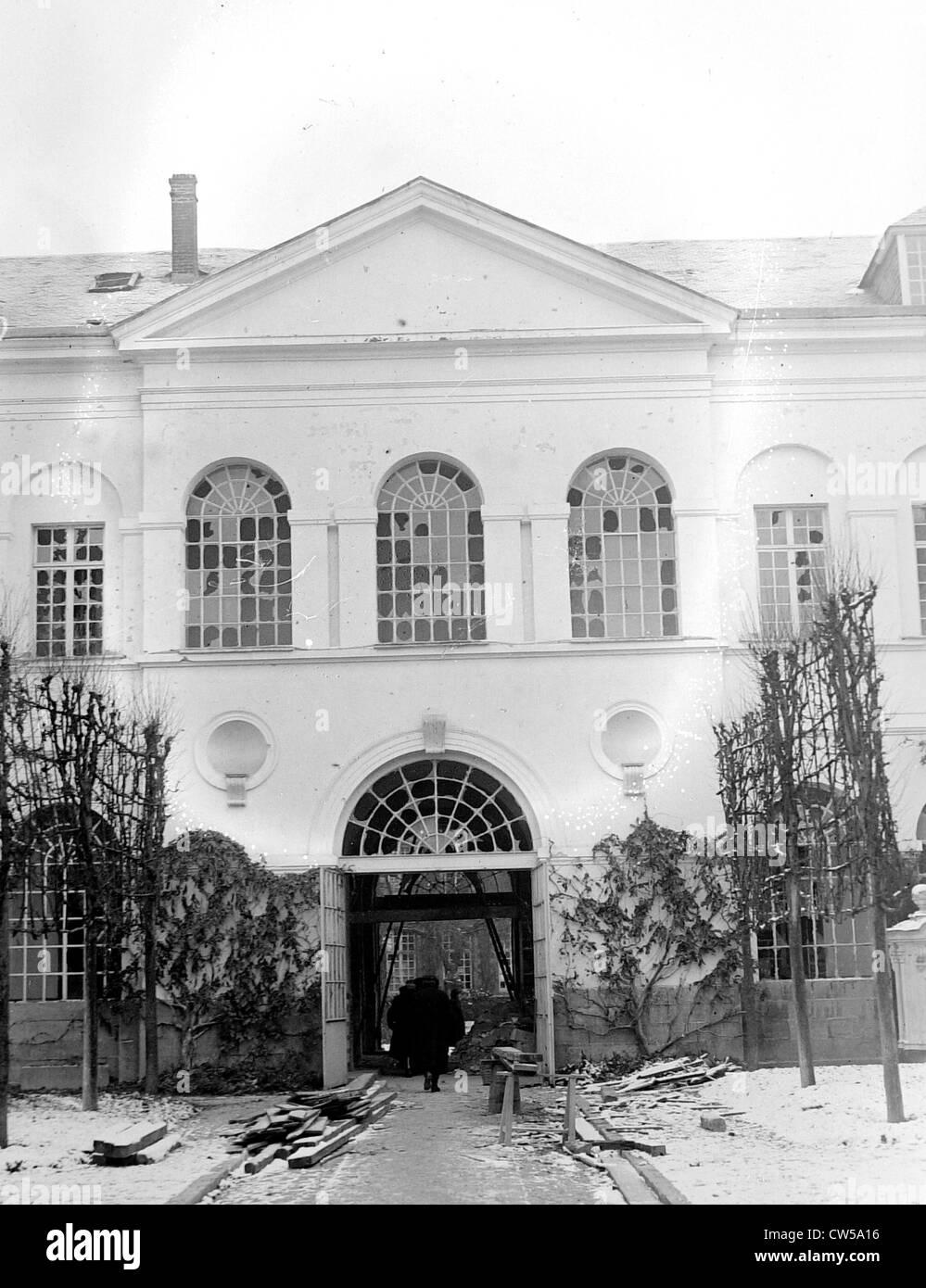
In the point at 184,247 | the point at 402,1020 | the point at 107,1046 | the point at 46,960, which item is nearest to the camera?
the point at 107,1046

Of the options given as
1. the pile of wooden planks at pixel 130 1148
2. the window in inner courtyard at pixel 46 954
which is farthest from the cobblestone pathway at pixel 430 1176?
the window in inner courtyard at pixel 46 954

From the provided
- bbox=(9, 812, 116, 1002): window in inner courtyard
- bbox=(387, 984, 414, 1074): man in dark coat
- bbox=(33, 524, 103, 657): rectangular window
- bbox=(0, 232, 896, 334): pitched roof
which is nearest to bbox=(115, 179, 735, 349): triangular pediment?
bbox=(0, 232, 896, 334): pitched roof

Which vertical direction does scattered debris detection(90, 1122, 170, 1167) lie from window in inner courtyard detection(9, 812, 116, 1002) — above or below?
below

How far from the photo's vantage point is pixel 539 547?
730 inches

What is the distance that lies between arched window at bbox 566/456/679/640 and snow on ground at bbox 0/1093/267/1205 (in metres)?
6.55

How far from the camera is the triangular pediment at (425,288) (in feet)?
60.6

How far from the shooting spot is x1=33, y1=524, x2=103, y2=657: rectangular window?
17.5 metres

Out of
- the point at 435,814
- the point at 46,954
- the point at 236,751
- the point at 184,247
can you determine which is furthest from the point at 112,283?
the point at 46,954

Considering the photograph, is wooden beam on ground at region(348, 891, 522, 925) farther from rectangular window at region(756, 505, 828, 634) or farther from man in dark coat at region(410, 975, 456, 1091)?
rectangular window at region(756, 505, 828, 634)

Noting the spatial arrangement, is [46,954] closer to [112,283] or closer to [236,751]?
[236,751]

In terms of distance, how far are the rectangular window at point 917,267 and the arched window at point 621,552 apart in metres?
4.15

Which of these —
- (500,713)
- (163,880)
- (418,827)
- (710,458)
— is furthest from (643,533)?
(163,880)

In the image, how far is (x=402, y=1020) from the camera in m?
19.4

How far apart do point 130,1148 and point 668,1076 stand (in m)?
6.77
